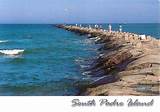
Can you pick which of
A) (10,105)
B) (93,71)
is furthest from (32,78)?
(10,105)

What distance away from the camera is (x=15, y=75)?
1858 centimetres

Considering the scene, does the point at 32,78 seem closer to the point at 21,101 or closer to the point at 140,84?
the point at 140,84

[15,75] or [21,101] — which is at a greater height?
[21,101]

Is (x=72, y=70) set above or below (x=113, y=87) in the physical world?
below

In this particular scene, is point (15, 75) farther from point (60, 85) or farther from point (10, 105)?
point (10, 105)

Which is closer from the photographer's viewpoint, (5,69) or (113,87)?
(113,87)

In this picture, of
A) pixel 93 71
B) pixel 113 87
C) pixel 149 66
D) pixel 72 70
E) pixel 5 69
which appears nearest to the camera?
pixel 113 87

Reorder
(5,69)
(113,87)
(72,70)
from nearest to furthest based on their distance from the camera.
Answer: (113,87)
(72,70)
(5,69)

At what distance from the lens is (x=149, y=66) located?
1273cm

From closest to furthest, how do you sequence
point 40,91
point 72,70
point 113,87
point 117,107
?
point 117,107, point 113,87, point 40,91, point 72,70

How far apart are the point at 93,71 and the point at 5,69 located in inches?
191

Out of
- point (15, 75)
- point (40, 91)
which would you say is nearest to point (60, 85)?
point (40, 91)

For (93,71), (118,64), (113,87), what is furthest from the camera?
(93,71)

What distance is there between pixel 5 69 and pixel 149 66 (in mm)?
9644
